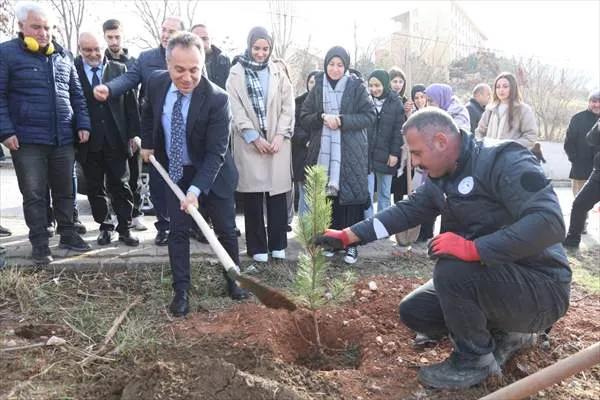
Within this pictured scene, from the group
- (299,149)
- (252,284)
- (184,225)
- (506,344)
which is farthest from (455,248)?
(299,149)

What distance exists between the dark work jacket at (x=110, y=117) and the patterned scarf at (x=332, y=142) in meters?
1.67

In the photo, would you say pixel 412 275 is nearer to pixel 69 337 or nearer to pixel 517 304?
pixel 517 304

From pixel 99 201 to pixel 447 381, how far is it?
3315 millimetres

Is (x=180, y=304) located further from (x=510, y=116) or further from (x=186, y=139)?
(x=510, y=116)

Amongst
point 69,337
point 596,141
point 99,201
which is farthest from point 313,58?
point 69,337

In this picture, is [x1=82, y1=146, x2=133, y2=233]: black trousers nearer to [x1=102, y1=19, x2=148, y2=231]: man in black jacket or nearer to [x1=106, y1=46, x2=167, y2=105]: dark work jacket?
[x1=102, y1=19, x2=148, y2=231]: man in black jacket

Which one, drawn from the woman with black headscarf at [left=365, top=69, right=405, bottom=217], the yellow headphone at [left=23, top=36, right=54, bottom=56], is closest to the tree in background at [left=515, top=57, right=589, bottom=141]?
the woman with black headscarf at [left=365, top=69, right=405, bottom=217]

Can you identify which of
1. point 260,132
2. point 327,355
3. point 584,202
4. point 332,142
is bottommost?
point 327,355

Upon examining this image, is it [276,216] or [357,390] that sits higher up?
[276,216]

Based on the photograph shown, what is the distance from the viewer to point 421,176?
5309mm

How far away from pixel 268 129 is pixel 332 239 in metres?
1.74

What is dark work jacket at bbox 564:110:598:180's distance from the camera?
6578 millimetres

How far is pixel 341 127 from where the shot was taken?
4.36 meters

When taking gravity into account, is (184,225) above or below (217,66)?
below
